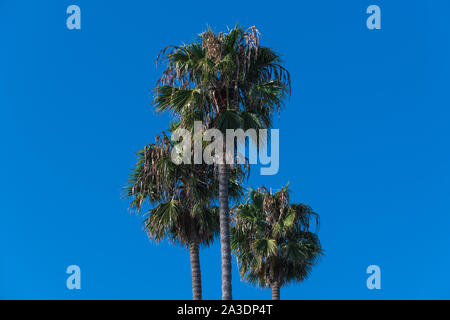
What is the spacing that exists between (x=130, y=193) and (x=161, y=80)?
6.18 metres

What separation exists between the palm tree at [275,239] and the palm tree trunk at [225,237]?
28.8 ft

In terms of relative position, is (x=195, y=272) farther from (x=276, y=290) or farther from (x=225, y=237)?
(x=276, y=290)

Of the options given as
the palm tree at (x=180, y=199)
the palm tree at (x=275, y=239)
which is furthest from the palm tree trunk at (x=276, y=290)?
the palm tree at (x=180, y=199)

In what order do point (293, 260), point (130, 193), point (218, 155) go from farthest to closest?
point (293, 260) < point (130, 193) < point (218, 155)

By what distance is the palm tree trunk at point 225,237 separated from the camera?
20.6 metres

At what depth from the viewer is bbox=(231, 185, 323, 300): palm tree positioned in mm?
31000

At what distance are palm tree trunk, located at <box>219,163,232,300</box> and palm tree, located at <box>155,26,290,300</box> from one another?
35 mm

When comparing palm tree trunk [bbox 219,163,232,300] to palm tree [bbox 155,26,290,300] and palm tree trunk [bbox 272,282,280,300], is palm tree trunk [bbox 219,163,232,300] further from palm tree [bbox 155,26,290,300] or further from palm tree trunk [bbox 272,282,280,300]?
palm tree trunk [bbox 272,282,280,300]

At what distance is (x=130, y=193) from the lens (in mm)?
27547

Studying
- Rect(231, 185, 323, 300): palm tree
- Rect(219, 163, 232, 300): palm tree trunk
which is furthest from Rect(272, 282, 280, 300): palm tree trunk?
Rect(219, 163, 232, 300): palm tree trunk

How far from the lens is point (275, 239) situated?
31156mm
